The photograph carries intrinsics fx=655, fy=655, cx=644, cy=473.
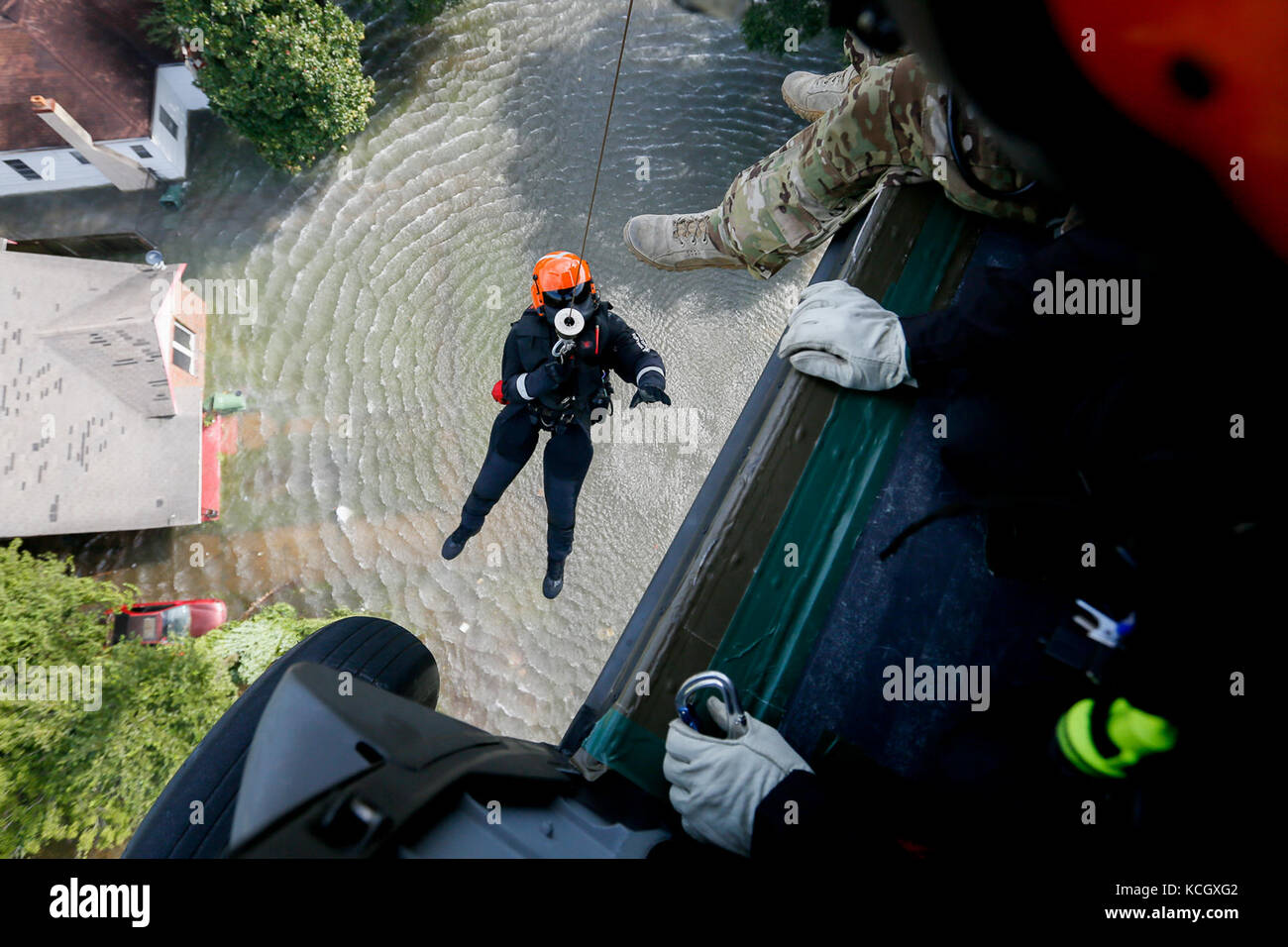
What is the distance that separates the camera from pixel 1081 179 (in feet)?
4.99

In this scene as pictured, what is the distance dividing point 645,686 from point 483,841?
0.77 metres

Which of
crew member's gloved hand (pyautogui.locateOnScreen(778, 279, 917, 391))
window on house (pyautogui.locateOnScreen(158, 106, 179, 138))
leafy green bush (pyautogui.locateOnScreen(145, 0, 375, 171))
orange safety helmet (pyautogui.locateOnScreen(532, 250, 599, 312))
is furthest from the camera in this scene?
window on house (pyautogui.locateOnScreen(158, 106, 179, 138))

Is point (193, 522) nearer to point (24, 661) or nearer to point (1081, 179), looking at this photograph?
point (24, 661)

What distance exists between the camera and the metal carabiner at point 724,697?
6.07ft

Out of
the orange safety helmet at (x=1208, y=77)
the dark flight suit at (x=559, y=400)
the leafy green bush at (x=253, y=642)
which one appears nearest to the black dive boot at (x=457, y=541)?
the dark flight suit at (x=559, y=400)

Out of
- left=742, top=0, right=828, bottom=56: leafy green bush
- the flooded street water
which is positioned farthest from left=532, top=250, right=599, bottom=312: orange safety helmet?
left=742, top=0, right=828, bottom=56: leafy green bush

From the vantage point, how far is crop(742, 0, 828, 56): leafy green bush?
674 centimetres

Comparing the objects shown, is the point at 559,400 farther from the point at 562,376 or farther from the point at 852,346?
the point at 852,346

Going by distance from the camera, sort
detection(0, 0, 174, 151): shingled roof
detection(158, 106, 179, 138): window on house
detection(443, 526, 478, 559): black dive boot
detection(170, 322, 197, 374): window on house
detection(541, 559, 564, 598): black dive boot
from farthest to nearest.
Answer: detection(158, 106, 179, 138): window on house
detection(0, 0, 174, 151): shingled roof
detection(170, 322, 197, 374): window on house
detection(541, 559, 564, 598): black dive boot
detection(443, 526, 478, 559): black dive boot

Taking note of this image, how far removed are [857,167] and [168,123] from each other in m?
9.91

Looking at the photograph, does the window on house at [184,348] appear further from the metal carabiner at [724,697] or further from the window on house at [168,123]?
the metal carabiner at [724,697]

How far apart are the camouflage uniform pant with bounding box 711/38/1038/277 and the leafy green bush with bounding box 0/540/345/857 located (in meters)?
6.31

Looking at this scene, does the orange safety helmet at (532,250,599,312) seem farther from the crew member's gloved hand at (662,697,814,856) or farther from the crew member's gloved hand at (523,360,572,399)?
the crew member's gloved hand at (662,697,814,856)

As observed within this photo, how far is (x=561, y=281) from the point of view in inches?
143
